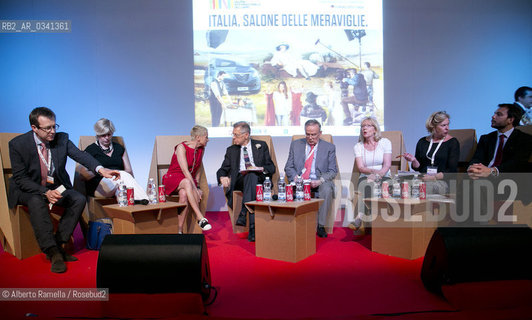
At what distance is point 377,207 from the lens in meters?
3.02

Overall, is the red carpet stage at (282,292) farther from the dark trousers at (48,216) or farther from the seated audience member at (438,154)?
the seated audience member at (438,154)

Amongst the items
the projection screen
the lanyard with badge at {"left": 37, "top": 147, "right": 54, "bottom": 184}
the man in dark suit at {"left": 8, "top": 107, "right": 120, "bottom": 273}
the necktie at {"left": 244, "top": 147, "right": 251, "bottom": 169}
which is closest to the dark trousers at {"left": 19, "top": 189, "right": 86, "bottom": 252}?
the man in dark suit at {"left": 8, "top": 107, "right": 120, "bottom": 273}

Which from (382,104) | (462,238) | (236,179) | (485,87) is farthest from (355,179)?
(485,87)

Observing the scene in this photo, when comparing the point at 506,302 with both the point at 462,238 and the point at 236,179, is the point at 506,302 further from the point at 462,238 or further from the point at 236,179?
the point at 236,179

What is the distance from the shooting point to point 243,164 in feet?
13.1

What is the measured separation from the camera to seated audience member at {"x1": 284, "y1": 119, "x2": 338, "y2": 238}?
3768 mm

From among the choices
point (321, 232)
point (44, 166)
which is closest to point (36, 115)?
point (44, 166)

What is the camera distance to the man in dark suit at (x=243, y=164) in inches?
149

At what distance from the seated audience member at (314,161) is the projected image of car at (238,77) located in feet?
4.62

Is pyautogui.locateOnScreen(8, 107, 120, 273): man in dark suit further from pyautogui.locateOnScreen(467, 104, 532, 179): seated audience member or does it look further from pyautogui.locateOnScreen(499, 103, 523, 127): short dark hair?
pyautogui.locateOnScreen(499, 103, 523, 127): short dark hair

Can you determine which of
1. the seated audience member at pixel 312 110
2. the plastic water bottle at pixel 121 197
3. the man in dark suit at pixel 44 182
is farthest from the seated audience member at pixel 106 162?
the seated audience member at pixel 312 110

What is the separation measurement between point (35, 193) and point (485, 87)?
222 inches

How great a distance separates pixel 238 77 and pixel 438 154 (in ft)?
9.29

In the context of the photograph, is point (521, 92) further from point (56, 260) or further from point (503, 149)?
point (56, 260)
